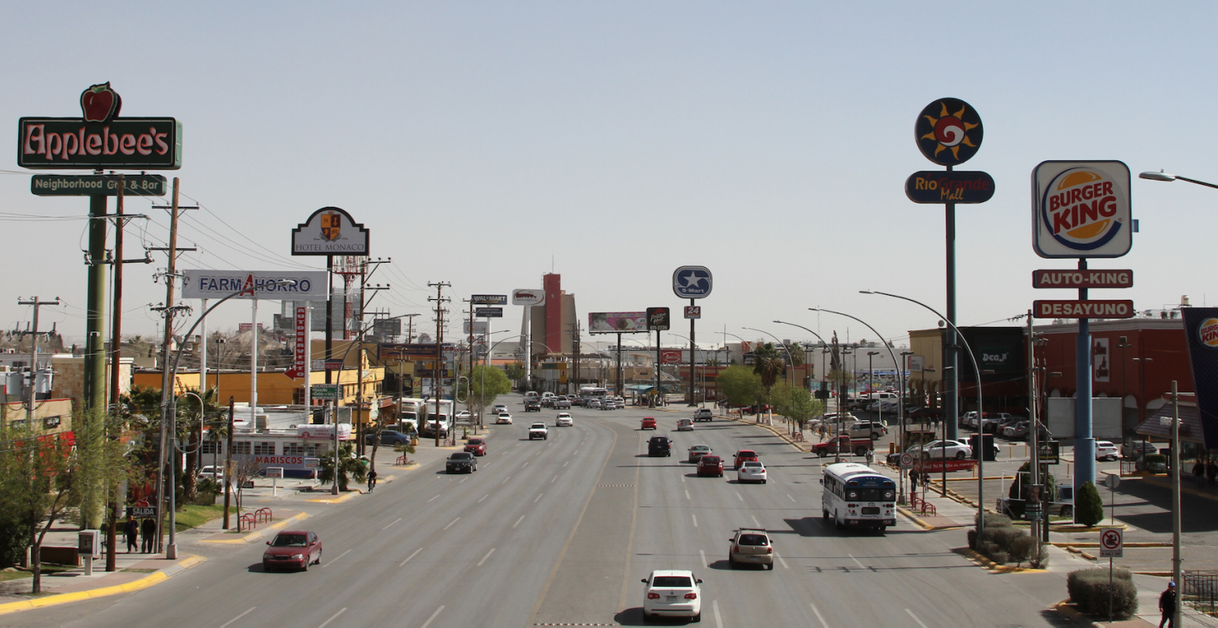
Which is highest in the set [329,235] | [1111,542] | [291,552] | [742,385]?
[329,235]

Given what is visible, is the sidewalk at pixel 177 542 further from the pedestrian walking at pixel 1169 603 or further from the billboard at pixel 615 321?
the billboard at pixel 615 321

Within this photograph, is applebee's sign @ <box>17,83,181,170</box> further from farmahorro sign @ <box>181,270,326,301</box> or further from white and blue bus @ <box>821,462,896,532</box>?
white and blue bus @ <box>821,462,896,532</box>

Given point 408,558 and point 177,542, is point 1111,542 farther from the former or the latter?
point 177,542

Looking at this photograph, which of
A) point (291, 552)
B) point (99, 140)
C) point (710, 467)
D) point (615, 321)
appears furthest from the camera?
point (615, 321)

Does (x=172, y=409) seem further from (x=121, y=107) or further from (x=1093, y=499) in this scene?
(x=1093, y=499)

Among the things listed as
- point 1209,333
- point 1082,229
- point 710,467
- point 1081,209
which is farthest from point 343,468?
point 1209,333

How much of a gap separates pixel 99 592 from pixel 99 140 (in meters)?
24.7

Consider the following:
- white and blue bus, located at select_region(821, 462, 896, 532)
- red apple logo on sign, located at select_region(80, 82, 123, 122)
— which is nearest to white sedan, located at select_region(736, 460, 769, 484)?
white and blue bus, located at select_region(821, 462, 896, 532)

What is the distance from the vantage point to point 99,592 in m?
27.8

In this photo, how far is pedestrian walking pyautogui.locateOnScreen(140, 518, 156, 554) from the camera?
113ft

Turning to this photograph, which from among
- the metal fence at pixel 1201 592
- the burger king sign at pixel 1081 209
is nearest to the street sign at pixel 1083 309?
the burger king sign at pixel 1081 209

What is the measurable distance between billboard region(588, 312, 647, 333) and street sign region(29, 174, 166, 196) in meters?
149

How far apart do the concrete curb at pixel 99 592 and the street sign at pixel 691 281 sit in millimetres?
120576

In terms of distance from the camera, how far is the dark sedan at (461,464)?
62188 mm
